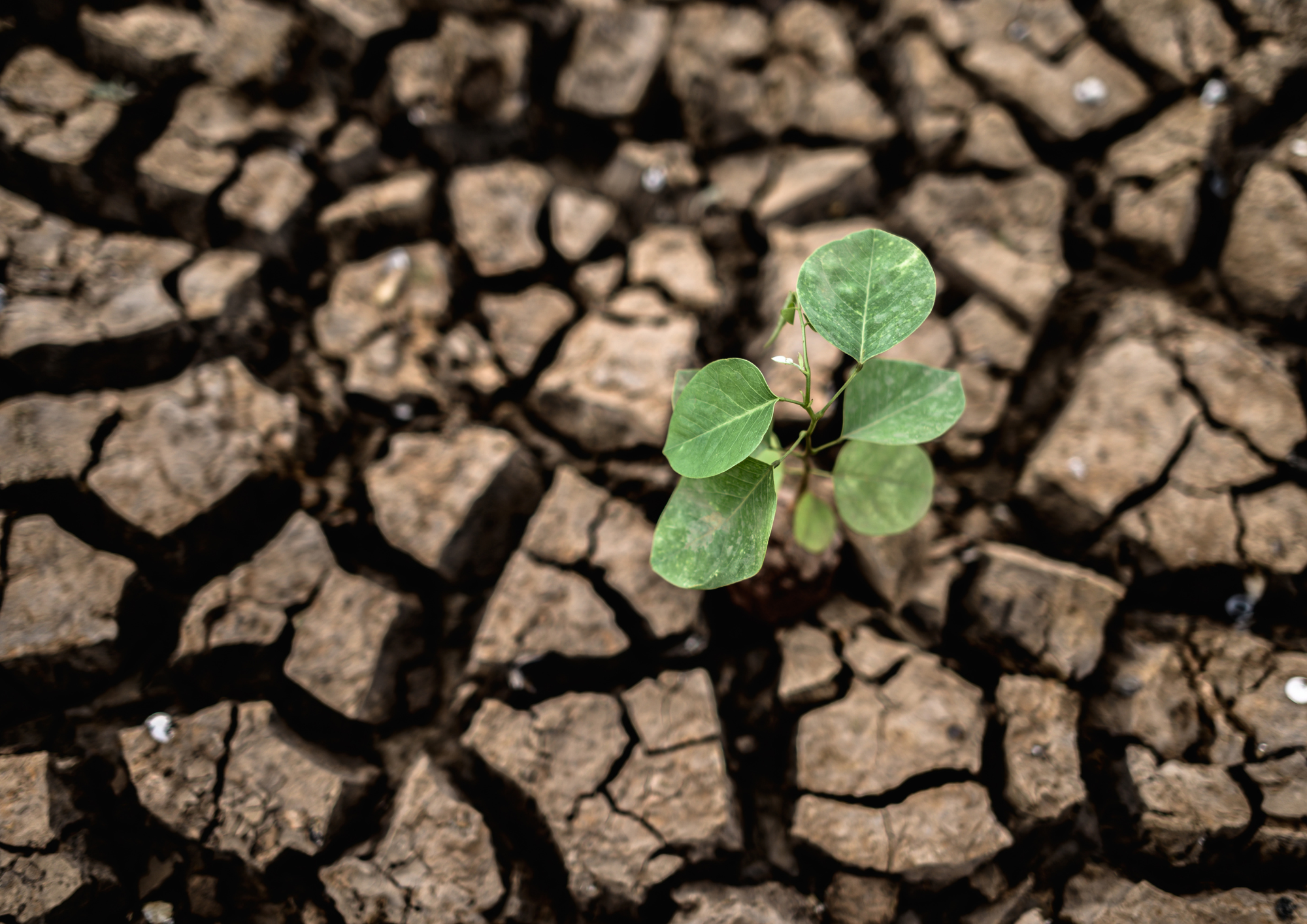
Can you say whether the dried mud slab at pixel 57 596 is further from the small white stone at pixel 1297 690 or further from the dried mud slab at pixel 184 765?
the small white stone at pixel 1297 690

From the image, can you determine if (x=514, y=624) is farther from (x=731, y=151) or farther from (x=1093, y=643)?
(x=731, y=151)

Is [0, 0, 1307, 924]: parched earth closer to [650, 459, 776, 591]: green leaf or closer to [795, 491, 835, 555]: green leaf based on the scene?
[795, 491, 835, 555]: green leaf

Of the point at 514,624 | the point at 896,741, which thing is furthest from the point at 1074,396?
the point at 514,624

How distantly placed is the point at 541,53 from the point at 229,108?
883 mm

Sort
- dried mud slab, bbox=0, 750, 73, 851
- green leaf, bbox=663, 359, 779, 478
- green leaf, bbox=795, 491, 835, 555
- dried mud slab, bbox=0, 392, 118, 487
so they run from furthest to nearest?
dried mud slab, bbox=0, 392, 118, 487
green leaf, bbox=795, 491, 835, 555
dried mud slab, bbox=0, 750, 73, 851
green leaf, bbox=663, 359, 779, 478

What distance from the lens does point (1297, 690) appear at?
1347 mm

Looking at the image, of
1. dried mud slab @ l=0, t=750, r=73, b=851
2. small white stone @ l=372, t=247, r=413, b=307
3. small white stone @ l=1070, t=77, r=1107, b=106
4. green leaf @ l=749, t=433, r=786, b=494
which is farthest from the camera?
small white stone @ l=1070, t=77, r=1107, b=106

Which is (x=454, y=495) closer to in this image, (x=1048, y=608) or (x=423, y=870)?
(x=423, y=870)

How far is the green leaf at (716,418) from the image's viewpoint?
3.30 feet

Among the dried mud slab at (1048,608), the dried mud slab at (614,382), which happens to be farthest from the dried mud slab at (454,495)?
the dried mud slab at (1048,608)

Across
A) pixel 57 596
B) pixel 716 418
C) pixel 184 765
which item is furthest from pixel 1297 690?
pixel 57 596

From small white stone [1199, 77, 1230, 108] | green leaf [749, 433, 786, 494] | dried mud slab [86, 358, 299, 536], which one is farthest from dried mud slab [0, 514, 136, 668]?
small white stone [1199, 77, 1230, 108]

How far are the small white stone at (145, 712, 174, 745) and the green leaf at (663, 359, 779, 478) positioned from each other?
119cm

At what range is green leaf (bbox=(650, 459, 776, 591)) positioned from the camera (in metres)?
1.04
